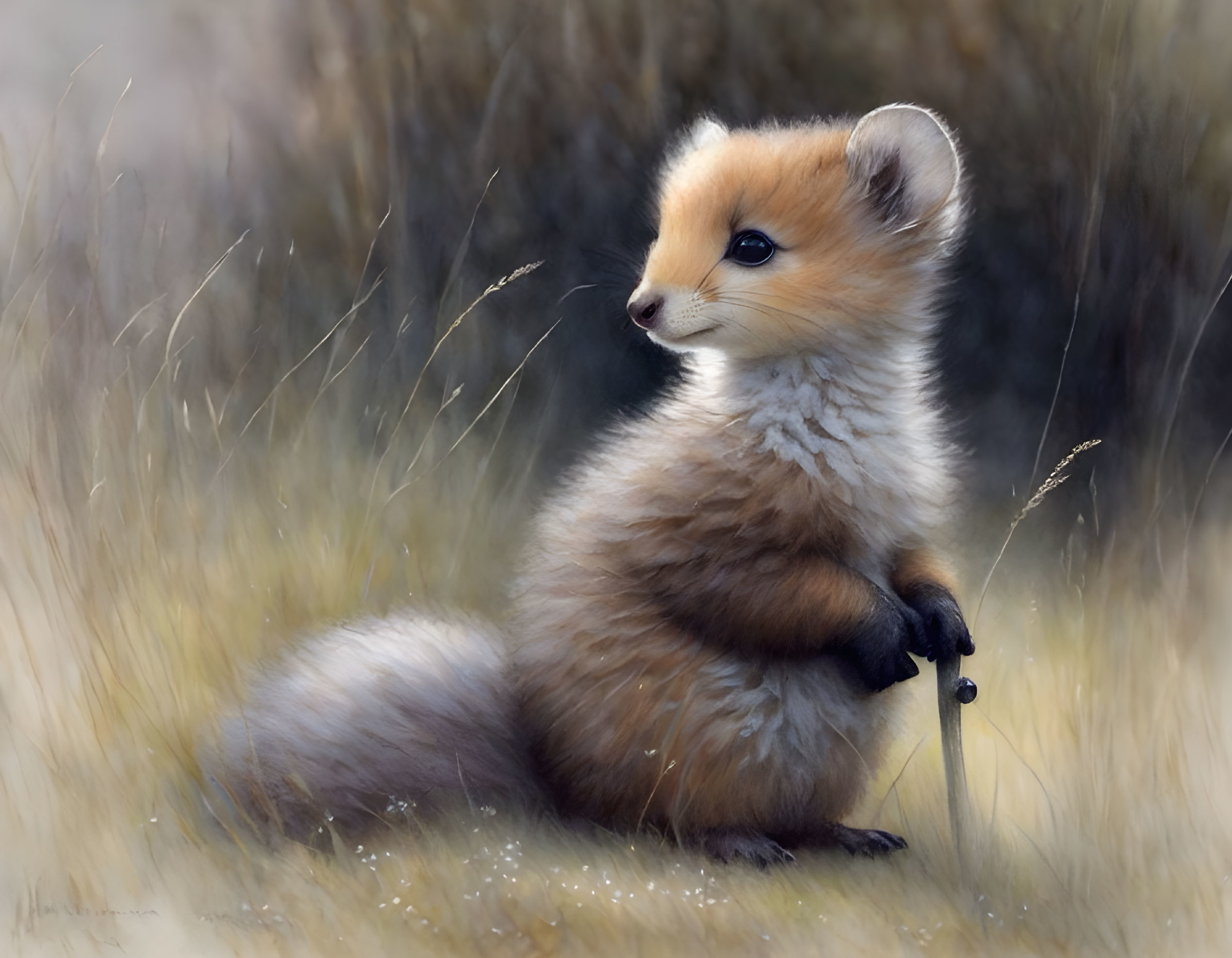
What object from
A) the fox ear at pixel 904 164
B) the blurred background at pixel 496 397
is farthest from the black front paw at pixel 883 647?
the fox ear at pixel 904 164

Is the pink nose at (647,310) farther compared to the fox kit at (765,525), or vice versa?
the pink nose at (647,310)

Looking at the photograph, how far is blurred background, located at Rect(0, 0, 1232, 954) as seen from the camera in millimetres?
2564

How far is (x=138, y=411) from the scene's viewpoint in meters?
3.07

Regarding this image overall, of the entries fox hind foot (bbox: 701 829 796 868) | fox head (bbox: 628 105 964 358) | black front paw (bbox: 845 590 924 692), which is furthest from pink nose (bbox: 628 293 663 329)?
fox hind foot (bbox: 701 829 796 868)

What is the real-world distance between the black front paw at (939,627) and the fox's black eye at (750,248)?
930 millimetres

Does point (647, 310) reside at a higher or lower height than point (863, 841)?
higher

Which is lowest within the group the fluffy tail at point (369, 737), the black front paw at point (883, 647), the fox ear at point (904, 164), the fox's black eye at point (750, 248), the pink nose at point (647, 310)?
the fluffy tail at point (369, 737)

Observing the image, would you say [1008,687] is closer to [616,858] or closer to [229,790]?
[616,858]

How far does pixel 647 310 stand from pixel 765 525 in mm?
610

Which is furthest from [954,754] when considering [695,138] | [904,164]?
[695,138]

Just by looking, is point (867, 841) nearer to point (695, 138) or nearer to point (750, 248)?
point (750, 248)

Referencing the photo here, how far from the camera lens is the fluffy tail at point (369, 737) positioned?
2611 millimetres

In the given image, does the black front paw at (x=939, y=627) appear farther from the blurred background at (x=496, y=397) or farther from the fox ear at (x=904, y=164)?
the fox ear at (x=904, y=164)

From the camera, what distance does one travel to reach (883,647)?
2.77 metres
